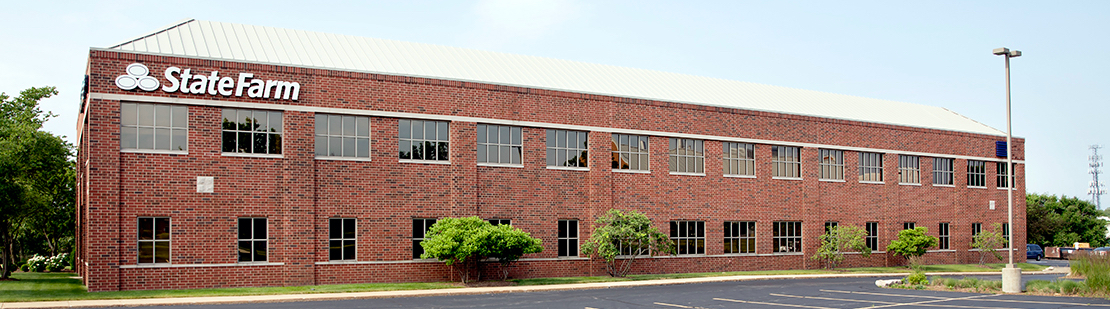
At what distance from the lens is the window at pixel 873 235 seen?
4281 cm

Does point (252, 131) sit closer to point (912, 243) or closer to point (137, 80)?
point (137, 80)

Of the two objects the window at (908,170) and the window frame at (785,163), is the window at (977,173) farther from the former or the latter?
the window frame at (785,163)

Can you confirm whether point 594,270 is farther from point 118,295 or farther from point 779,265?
point 118,295

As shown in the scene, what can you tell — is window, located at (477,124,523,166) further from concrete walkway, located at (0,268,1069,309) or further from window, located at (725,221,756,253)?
window, located at (725,221,756,253)

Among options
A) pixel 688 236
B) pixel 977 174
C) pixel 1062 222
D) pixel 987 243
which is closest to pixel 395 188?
pixel 688 236

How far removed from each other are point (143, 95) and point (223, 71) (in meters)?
2.40

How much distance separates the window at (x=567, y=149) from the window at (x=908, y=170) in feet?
63.0

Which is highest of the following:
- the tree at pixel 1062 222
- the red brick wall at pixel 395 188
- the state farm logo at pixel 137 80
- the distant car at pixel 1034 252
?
the state farm logo at pixel 137 80

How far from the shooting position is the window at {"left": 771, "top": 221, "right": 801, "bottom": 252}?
3953 cm

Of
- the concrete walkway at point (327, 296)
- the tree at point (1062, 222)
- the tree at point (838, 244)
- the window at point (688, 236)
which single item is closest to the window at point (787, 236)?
the tree at point (838, 244)

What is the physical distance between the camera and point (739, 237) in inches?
1506

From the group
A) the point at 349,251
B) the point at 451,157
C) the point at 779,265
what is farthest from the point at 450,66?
the point at 779,265

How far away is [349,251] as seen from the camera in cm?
2881

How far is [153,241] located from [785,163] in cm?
2675
